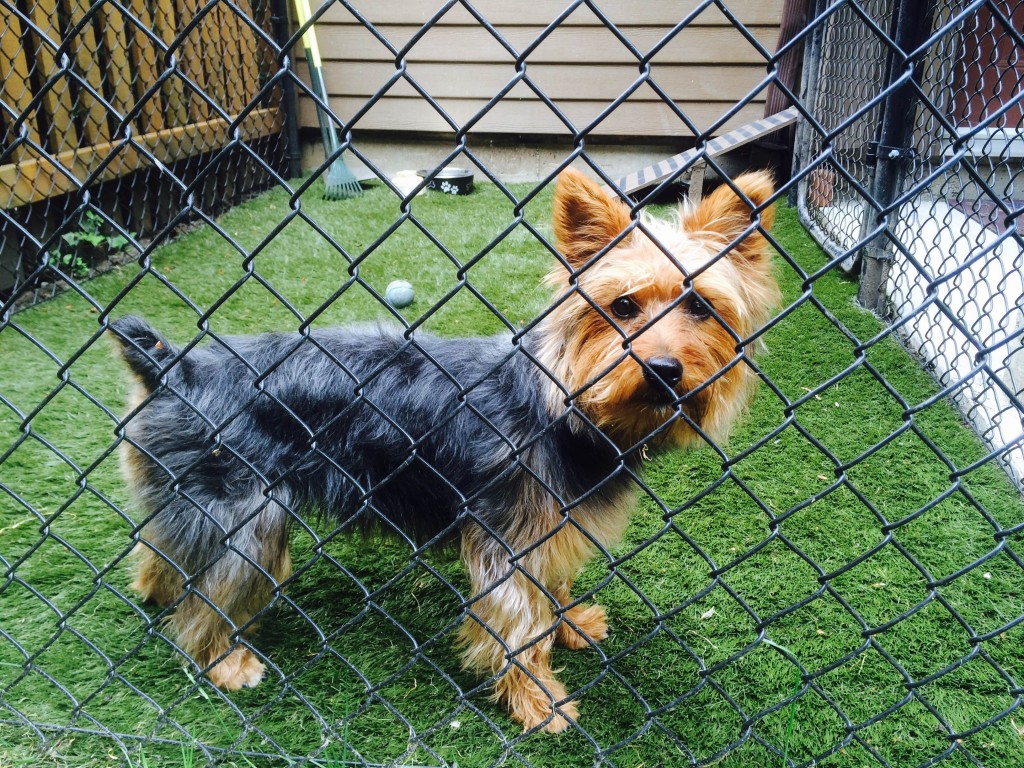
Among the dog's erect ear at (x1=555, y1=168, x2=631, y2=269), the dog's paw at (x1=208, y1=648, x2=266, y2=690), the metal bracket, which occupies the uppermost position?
the metal bracket

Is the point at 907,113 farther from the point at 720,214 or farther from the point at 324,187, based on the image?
the point at 324,187

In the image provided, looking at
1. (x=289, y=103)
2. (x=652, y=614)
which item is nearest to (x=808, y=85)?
(x=289, y=103)

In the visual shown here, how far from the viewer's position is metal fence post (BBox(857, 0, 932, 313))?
14.0 feet

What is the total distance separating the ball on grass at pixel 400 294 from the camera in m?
5.12

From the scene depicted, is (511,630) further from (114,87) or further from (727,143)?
(114,87)

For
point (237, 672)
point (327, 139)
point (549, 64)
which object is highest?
point (549, 64)

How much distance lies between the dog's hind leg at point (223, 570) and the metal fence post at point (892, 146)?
3.53 metres

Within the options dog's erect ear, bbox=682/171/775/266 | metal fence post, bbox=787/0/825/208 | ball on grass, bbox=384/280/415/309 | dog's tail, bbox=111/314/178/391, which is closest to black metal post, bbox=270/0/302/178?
ball on grass, bbox=384/280/415/309

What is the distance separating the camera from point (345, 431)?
247 centimetres

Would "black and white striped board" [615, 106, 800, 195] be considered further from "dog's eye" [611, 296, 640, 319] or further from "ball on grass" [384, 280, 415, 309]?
"dog's eye" [611, 296, 640, 319]

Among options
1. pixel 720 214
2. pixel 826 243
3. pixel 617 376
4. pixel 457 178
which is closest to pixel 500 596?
pixel 617 376

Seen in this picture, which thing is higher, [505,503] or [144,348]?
[144,348]

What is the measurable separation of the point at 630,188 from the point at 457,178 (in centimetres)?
233

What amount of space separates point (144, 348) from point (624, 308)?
4.91 ft
